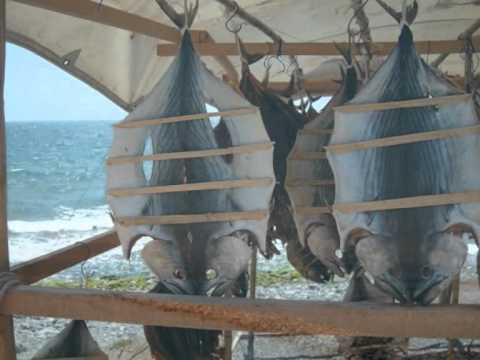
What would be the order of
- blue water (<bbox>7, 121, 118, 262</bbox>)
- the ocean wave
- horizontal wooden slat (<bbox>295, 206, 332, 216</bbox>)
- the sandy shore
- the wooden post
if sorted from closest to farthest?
the wooden post < horizontal wooden slat (<bbox>295, 206, 332, 216</bbox>) < the sandy shore < blue water (<bbox>7, 121, 118, 262</bbox>) < the ocean wave

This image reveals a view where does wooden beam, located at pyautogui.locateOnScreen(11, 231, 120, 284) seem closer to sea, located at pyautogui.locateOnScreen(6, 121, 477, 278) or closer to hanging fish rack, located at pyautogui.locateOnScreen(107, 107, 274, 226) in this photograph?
hanging fish rack, located at pyautogui.locateOnScreen(107, 107, 274, 226)

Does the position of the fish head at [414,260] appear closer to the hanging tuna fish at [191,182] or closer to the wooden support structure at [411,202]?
the wooden support structure at [411,202]

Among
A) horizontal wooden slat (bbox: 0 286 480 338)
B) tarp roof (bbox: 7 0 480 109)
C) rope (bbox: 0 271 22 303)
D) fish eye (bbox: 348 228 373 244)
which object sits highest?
tarp roof (bbox: 7 0 480 109)

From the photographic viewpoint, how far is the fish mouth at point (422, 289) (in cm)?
97

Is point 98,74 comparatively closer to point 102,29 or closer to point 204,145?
point 102,29

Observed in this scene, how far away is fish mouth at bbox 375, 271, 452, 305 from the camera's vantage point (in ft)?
3.19

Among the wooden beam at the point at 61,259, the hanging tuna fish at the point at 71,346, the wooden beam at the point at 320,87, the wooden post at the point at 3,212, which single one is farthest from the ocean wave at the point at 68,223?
the wooden post at the point at 3,212

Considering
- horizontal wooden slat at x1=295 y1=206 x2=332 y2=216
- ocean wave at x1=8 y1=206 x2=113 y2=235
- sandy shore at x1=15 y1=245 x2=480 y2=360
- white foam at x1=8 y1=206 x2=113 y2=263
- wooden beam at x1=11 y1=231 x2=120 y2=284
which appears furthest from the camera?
ocean wave at x1=8 y1=206 x2=113 y2=235

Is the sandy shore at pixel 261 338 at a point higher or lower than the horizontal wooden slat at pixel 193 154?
lower

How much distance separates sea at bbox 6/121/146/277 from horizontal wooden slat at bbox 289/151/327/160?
424cm

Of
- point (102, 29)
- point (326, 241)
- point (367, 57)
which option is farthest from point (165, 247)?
point (102, 29)

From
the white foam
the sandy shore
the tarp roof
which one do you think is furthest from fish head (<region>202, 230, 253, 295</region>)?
the white foam

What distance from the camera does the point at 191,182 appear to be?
1.14 m

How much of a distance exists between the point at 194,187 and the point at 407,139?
0.39 m
